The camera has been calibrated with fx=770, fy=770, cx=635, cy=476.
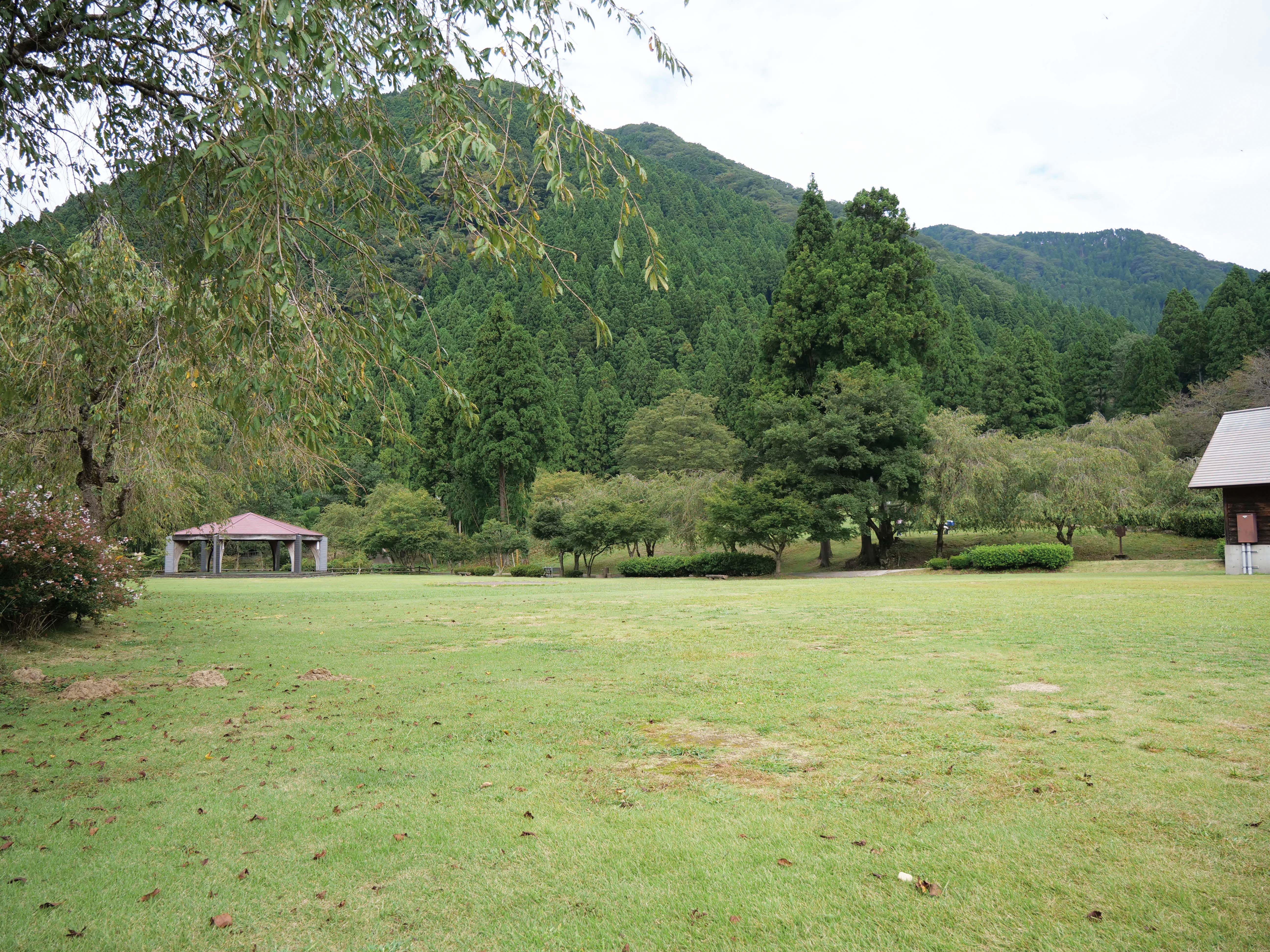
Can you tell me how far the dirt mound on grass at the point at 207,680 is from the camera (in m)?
7.11

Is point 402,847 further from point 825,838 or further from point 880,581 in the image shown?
point 880,581

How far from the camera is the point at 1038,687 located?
6.18 m

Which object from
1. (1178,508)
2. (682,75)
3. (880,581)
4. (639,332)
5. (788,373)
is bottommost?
(880,581)

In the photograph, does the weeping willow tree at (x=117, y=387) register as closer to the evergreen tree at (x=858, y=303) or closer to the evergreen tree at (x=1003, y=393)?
the evergreen tree at (x=858, y=303)

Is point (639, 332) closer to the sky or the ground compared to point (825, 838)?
closer to the sky

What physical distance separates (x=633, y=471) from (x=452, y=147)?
49933mm

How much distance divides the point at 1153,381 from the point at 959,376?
38.6ft

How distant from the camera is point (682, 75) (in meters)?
5.25

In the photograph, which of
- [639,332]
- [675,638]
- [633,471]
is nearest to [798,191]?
[639,332]

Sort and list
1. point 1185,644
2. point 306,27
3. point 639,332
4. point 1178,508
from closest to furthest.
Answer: point 306,27
point 1185,644
point 1178,508
point 639,332

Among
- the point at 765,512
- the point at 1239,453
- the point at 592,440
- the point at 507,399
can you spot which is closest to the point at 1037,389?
the point at 592,440

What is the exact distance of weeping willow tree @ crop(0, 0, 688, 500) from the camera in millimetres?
4094

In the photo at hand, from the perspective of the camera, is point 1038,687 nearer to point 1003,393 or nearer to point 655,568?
point 655,568

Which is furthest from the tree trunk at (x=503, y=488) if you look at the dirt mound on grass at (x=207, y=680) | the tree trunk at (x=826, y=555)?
the dirt mound on grass at (x=207, y=680)
